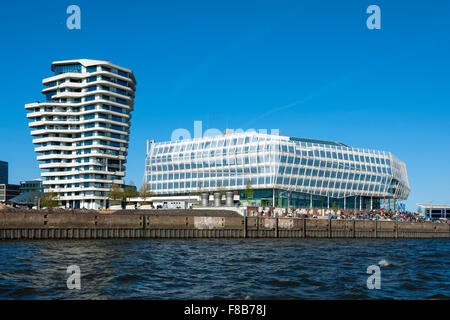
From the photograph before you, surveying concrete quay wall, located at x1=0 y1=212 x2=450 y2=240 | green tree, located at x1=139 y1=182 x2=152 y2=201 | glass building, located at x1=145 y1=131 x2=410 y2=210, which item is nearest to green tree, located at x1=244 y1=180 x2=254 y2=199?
glass building, located at x1=145 y1=131 x2=410 y2=210

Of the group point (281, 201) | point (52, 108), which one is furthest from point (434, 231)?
point (52, 108)

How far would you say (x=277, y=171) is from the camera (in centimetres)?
12231

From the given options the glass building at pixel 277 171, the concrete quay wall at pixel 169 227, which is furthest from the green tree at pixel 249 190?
the concrete quay wall at pixel 169 227

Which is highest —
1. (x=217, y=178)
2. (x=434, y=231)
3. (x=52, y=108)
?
(x=52, y=108)

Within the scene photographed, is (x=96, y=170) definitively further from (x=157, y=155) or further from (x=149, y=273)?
(x=149, y=273)

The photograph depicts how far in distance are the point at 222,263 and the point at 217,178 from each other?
318 ft

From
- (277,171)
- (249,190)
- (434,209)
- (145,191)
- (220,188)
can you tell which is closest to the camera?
(249,190)

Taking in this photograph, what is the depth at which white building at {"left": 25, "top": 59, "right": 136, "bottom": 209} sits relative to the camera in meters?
147

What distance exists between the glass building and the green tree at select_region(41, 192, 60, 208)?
2817cm

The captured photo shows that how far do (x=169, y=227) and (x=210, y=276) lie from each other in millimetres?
41246

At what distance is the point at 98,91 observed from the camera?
145000 mm

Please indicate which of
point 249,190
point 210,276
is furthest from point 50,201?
point 210,276

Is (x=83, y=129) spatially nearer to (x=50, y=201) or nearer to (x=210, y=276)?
(x=50, y=201)

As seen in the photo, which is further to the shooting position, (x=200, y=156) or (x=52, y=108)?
(x=52, y=108)
